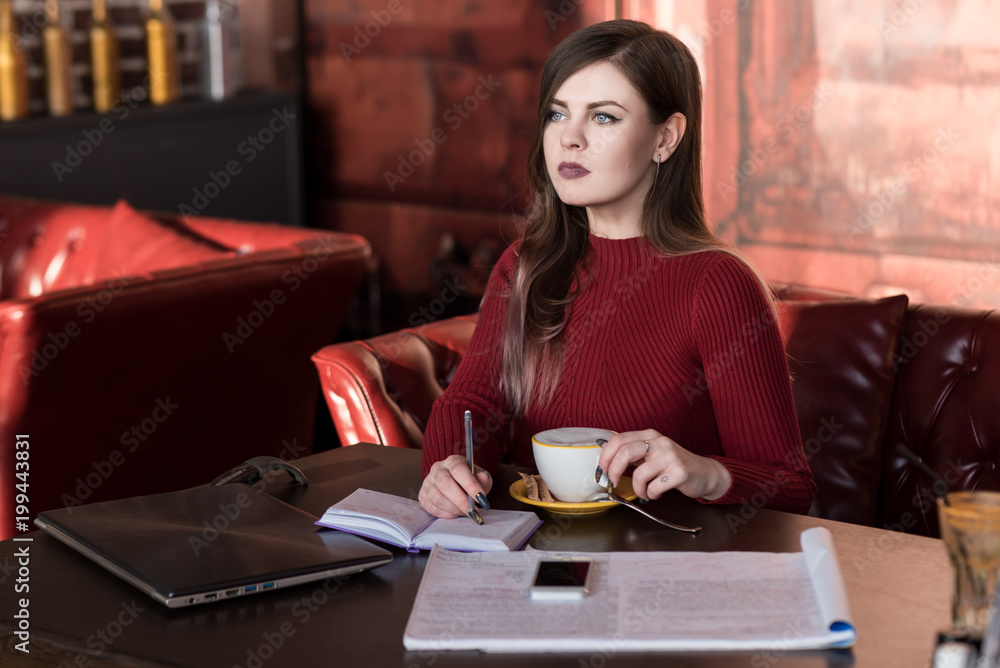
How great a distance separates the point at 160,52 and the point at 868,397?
8.65ft

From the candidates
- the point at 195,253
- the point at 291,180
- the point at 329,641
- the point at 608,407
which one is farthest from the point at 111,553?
the point at 291,180

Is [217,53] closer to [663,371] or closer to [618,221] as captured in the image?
[618,221]

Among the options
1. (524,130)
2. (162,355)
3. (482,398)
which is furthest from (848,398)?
(524,130)

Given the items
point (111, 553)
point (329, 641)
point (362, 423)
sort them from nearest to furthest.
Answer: point (329, 641) → point (111, 553) → point (362, 423)

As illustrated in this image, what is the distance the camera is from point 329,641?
883 millimetres

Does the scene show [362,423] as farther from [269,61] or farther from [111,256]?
[269,61]

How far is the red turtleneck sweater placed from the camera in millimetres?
1370

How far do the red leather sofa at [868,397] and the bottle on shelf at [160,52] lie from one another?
2.05 m

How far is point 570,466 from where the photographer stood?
116 cm

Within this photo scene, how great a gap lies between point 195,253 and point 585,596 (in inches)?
70.4

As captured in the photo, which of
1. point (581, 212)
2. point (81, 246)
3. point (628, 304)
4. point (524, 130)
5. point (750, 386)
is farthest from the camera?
point (524, 130)

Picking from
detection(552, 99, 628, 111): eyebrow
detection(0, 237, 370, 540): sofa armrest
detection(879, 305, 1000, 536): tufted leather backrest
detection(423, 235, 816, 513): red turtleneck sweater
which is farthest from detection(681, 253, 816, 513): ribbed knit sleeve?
detection(0, 237, 370, 540): sofa armrest

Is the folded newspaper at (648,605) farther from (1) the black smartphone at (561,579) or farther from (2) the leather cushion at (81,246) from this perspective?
(2) the leather cushion at (81,246)

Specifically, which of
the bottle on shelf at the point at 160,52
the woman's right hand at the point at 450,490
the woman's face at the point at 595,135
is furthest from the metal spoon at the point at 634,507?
the bottle on shelf at the point at 160,52
